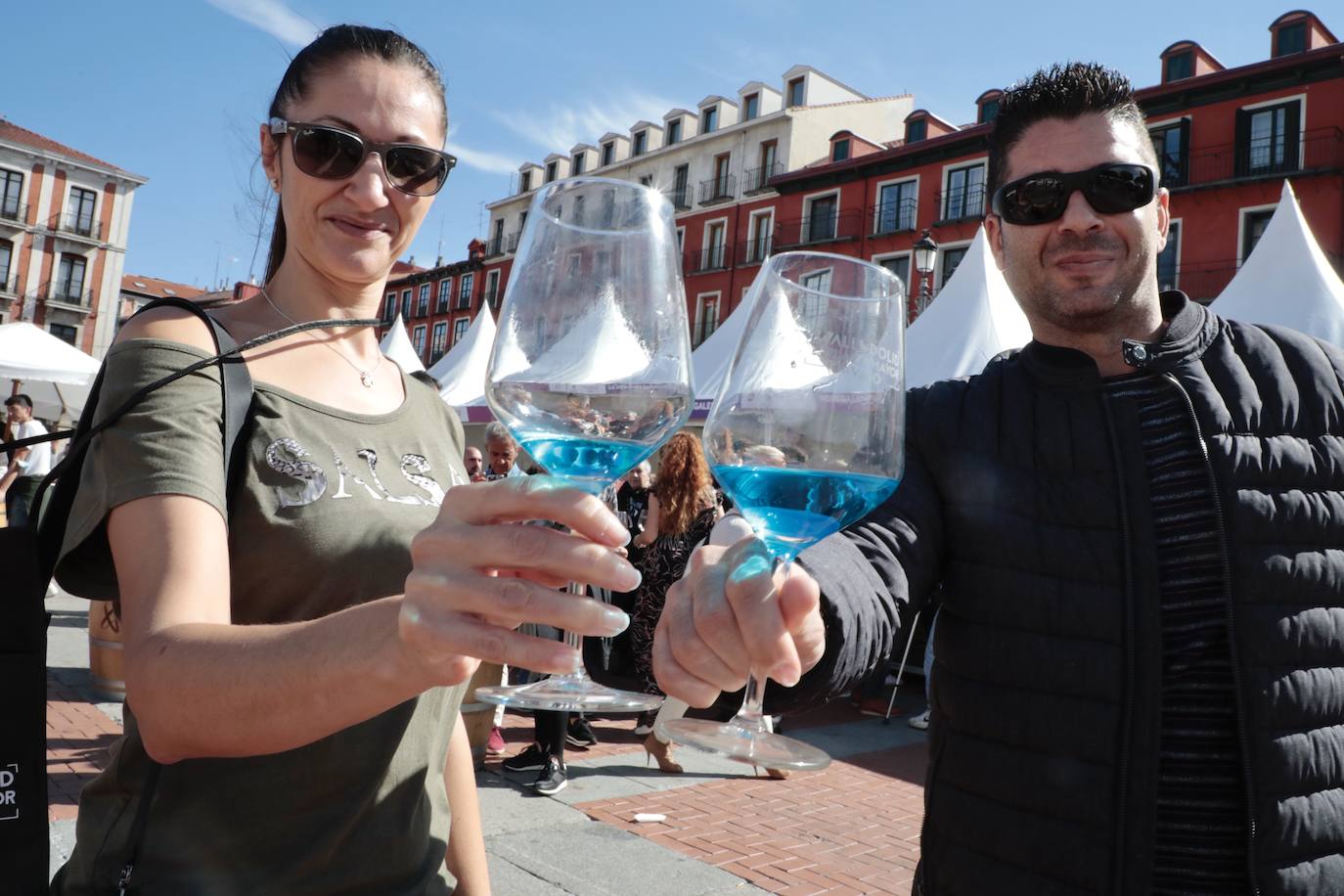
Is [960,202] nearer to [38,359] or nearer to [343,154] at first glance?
[38,359]

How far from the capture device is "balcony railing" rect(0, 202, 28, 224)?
43.6 meters

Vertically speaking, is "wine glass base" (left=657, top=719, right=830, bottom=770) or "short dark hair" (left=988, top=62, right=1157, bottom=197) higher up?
"short dark hair" (left=988, top=62, right=1157, bottom=197)

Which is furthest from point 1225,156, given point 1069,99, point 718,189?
point 1069,99

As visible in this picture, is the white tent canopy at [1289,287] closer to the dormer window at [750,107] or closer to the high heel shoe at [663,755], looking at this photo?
the high heel shoe at [663,755]

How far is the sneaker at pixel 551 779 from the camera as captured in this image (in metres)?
5.15

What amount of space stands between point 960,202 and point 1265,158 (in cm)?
838

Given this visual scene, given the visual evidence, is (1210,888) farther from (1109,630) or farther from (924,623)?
(924,623)

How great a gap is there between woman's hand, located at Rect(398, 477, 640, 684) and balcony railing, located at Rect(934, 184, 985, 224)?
95.6 ft

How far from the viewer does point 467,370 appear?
14.0 meters

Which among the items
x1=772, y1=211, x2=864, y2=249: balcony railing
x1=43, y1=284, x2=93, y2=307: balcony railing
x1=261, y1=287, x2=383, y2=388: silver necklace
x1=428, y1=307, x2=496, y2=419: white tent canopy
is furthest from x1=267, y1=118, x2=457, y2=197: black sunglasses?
x1=43, y1=284, x2=93, y2=307: balcony railing

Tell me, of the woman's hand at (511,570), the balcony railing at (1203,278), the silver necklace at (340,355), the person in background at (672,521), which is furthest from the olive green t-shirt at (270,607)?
the balcony railing at (1203,278)

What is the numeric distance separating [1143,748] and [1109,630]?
8.2 inches

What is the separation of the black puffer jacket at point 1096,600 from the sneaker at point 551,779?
377cm

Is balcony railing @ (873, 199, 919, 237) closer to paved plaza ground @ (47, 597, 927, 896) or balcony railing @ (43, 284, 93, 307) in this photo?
paved plaza ground @ (47, 597, 927, 896)
